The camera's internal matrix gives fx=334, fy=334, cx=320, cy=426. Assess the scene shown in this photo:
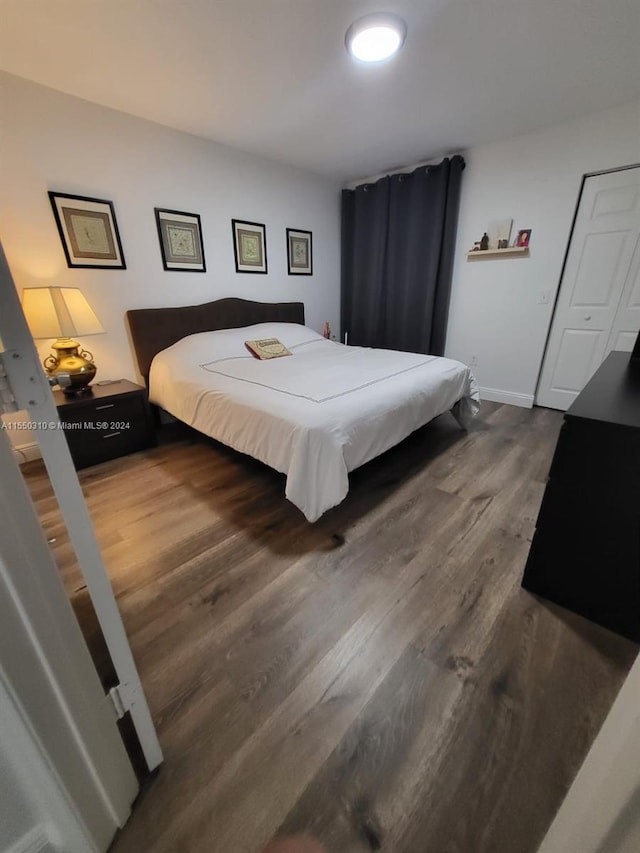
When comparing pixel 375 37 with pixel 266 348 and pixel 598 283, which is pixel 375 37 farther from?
pixel 598 283

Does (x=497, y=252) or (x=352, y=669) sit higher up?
(x=497, y=252)

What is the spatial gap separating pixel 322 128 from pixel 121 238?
6.03 ft

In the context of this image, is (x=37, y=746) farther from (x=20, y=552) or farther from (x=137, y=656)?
(x=137, y=656)

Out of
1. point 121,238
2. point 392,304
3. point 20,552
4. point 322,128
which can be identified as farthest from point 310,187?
point 20,552

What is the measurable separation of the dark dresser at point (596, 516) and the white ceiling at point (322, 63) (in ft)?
6.47

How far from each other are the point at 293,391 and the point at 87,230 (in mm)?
2001

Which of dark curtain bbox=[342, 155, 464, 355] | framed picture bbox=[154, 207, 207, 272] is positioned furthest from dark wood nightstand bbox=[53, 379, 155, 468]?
dark curtain bbox=[342, 155, 464, 355]

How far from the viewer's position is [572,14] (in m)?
1.62

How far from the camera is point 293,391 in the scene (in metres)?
1.95

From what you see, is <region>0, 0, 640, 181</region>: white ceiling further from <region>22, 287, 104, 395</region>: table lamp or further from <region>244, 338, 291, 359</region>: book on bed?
<region>244, 338, 291, 359</region>: book on bed

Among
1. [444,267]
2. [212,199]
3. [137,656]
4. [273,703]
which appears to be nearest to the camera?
[273,703]

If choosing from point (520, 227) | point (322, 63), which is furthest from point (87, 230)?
point (520, 227)

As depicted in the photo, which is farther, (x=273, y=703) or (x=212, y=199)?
(x=212, y=199)

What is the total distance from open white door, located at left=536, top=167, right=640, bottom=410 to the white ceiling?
0.59m
